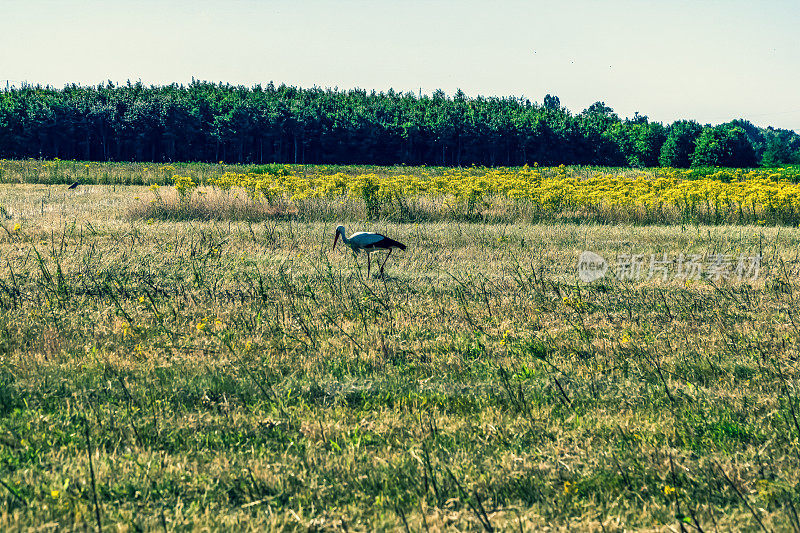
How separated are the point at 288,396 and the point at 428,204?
11753mm

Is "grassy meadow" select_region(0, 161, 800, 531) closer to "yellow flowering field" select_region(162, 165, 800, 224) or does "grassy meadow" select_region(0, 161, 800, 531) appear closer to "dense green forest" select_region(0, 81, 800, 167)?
"yellow flowering field" select_region(162, 165, 800, 224)

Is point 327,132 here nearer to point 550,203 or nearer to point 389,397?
point 550,203

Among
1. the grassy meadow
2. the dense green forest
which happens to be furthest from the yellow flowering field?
the dense green forest

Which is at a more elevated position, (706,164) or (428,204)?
(706,164)

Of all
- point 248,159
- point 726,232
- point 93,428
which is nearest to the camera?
point 93,428

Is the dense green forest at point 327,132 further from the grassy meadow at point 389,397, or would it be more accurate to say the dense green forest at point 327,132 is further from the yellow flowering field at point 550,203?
the grassy meadow at point 389,397

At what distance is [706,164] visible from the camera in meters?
80.1

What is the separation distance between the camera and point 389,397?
15.7ft

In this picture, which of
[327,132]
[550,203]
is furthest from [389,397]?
[327,132]

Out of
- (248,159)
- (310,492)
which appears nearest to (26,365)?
(310,492)

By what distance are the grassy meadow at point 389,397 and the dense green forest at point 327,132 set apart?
219 ft

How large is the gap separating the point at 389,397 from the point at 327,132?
7295cm

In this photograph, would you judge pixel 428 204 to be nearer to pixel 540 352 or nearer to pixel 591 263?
pixel 591 263

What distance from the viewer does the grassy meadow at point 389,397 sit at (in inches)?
133
